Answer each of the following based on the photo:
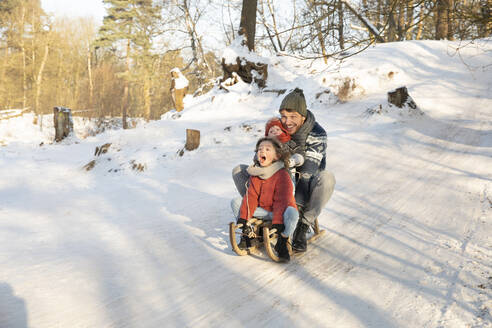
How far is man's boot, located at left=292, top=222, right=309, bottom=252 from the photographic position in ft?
10.2

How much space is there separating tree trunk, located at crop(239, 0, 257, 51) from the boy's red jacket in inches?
403

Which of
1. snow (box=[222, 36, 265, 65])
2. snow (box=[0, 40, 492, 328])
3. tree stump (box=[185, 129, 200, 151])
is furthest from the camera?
snow (box=[222, 36, 265, 65])

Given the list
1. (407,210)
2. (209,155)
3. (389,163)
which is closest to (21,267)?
(407,210)

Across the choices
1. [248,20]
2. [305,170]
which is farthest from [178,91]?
[305,170]

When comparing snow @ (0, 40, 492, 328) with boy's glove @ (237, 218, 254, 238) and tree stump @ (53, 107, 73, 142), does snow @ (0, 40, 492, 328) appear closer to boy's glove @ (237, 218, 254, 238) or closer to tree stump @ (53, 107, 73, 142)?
boy's glove @ (237, 218, 254, 238)

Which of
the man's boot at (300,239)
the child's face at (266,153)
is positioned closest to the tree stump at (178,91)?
the child's face at (266,153)

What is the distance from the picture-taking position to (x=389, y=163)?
19.6ft

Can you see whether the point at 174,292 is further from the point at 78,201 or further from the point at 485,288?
the point at 78,201

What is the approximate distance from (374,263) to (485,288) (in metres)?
0.79

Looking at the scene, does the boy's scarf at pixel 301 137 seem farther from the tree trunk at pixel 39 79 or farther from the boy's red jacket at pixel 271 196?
the tree trunk at pixel 39 79

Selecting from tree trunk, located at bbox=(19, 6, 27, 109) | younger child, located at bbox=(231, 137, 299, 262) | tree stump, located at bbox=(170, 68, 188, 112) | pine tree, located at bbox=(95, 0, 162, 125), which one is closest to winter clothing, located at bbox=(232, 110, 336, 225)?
younger child, located at bbox=(231, 137, 299, 262)

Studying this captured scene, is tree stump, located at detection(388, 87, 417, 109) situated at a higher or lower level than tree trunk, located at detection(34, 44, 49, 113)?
lower

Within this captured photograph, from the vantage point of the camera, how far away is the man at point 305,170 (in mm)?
3148

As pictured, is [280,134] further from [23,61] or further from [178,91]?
[23,61]
